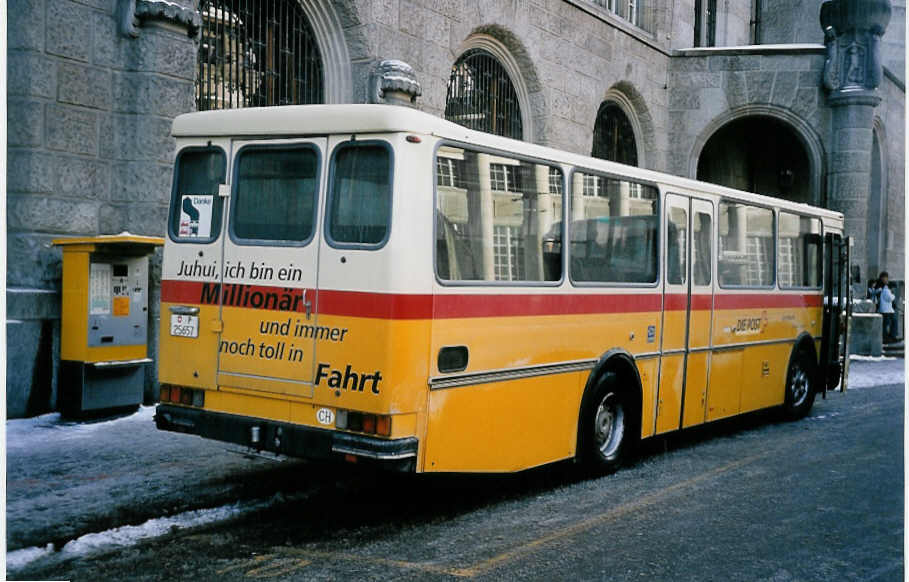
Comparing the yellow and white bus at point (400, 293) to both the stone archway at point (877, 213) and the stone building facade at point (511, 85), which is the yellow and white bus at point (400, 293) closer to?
the stone building facade at point (511, 85)

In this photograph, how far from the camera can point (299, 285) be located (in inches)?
246

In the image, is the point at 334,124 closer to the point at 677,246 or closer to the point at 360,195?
the point at 360,195

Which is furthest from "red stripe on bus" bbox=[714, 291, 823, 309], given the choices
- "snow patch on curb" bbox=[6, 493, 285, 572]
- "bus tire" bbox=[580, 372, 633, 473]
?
"snow patch on curb" bbox=[6, 493, 285, 572]

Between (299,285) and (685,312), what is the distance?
4.18 meters

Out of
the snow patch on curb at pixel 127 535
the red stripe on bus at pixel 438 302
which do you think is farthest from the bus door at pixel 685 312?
the snow patch on curb at pixel 127 535

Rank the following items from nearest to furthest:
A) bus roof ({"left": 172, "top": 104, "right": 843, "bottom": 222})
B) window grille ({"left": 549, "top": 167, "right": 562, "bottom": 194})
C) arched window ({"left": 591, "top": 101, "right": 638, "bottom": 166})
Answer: bus roof ({"left": 172, "top": 104, "right": 843, "bottom": 222})
window grille ({"left": 549, "top": 167, "right": 562, "bottom": 194})
arched window ({"left": 591, "top": 101, "right": 638, "bottom": 166})

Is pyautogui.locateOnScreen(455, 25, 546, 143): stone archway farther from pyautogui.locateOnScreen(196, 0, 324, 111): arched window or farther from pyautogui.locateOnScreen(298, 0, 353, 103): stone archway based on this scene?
pyautogui.locateOnScreen(196, 0, 324, 111): arched window

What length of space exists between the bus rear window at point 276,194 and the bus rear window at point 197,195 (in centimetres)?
18

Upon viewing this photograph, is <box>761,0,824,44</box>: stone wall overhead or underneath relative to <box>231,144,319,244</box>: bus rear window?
overhead

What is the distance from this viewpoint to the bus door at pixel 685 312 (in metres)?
8.72

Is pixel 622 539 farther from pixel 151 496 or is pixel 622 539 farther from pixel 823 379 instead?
pixel 823 379

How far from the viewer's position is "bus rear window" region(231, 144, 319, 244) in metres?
6.32

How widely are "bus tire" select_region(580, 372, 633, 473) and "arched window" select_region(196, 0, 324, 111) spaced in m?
6.19

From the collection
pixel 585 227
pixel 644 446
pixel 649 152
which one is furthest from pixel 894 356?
pixel 585 227
